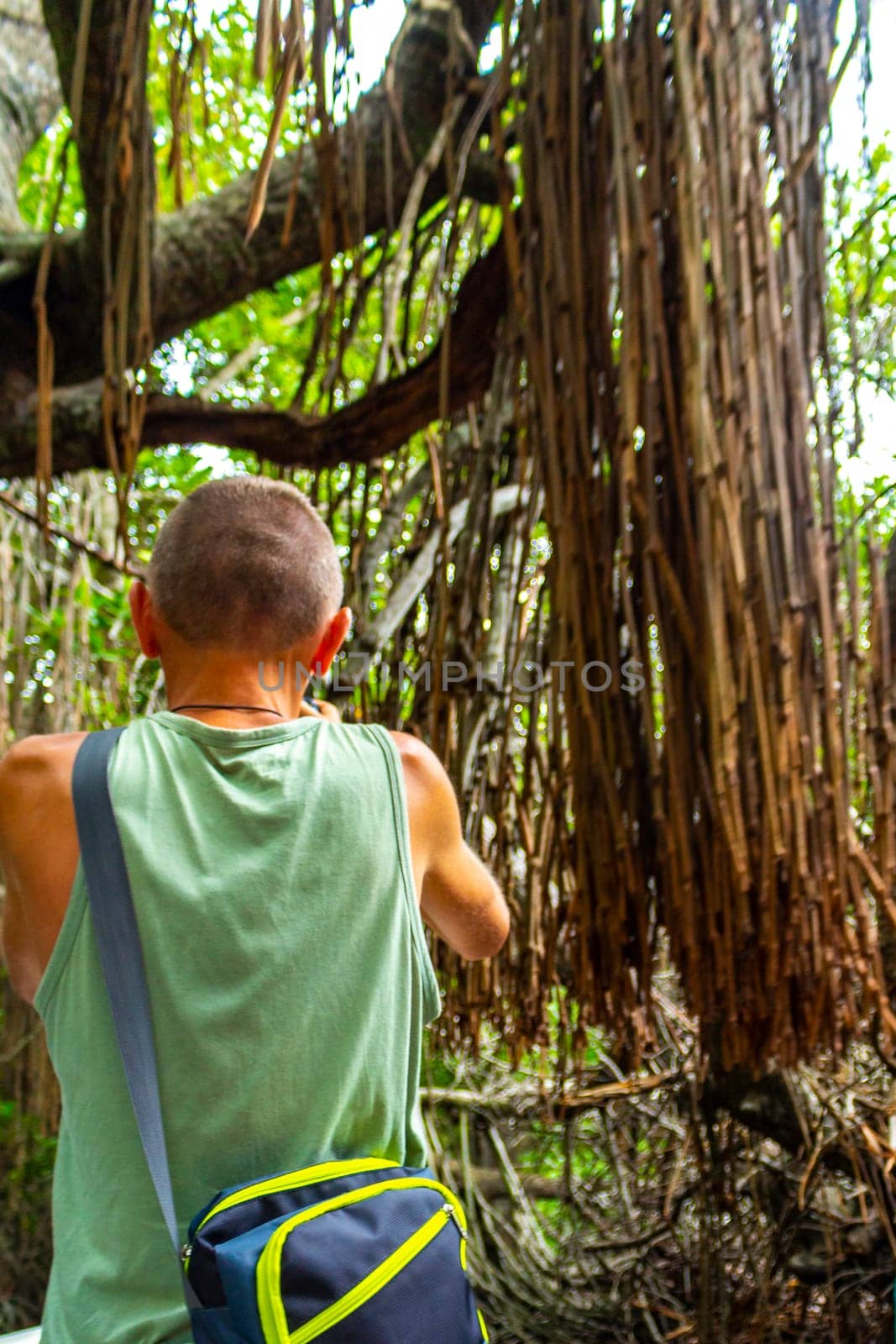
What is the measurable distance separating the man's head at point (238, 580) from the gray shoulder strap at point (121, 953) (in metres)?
0.16

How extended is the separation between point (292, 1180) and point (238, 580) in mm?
472

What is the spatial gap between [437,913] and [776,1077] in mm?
1496

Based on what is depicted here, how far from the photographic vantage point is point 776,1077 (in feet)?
7.29

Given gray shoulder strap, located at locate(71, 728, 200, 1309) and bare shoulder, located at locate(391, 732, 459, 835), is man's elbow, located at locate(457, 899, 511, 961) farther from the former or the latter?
gray shoulder strap, located at locate(71, 728, 200, 1309)

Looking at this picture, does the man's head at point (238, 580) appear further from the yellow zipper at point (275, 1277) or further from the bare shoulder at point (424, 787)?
the yellow zipper at point (275, 1277)

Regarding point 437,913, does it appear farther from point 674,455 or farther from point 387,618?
point 387,618

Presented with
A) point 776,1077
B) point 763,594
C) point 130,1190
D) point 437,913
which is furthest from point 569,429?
point 776,1077

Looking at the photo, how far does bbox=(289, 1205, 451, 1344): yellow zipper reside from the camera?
0.69 metres

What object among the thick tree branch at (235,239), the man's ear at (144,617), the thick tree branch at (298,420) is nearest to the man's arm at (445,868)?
the man's ear at (144,617)

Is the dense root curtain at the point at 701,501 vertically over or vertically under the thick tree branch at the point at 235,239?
under

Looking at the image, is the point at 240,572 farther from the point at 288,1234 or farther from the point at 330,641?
the point at 288,1234

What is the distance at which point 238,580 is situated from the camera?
0.93 meters

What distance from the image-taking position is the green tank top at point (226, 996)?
0.77 m

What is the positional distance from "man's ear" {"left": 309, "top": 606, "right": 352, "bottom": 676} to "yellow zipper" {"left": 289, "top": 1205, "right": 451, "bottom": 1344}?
47cm
